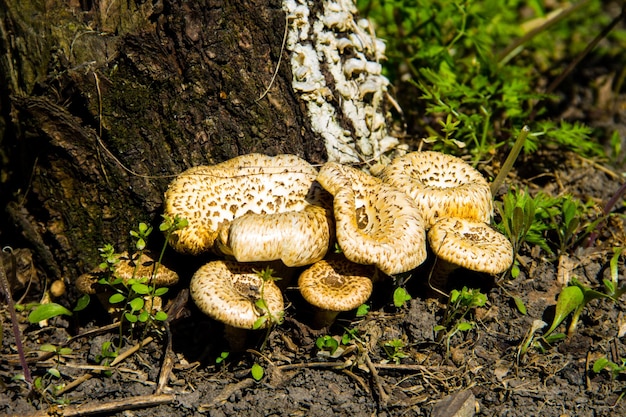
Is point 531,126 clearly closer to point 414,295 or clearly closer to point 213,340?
point 414,295

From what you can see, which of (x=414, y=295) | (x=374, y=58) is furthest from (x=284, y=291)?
(x=374, y=58)

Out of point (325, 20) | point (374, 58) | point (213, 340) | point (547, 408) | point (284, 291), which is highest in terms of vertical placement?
point (325, 20)

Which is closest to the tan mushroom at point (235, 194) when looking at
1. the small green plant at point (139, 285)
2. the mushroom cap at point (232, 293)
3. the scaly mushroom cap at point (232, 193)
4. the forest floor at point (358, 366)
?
the scaly mushroom cap at point (232, 193)

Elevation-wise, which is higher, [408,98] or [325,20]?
[325,20]

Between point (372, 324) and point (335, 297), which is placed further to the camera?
point (372, 324)

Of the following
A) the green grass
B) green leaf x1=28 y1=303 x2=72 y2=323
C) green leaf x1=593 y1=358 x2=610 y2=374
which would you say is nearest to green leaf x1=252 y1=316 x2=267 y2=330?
green leaf x1=28 y1=303 x2=72 y2=323

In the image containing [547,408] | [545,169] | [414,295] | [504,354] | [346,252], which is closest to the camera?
[346,252]

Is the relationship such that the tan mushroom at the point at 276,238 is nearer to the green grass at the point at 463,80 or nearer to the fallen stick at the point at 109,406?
the fallen stick at the point at 109,406

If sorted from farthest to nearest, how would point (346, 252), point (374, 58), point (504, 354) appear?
point (374, 58) < point (504, 354) < point (346, 252)
